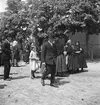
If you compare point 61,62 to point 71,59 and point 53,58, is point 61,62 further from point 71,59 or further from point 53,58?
point 53,58

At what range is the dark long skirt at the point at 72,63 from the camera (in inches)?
426

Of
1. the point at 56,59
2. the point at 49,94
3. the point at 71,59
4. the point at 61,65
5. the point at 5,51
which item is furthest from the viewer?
the point at 71,59

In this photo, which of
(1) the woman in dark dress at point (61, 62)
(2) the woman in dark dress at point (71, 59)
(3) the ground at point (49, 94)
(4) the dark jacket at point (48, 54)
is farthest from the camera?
(2) the woman in dark dress at point (71, 59)

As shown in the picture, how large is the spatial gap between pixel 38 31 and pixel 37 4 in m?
2.47

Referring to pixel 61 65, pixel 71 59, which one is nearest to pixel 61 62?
pixel 61 65

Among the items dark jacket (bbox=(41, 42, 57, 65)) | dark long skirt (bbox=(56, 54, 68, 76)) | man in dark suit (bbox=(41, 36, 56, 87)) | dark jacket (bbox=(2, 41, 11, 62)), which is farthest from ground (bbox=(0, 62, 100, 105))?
dark long skirt (bbox=(56, 54, 68, 76))

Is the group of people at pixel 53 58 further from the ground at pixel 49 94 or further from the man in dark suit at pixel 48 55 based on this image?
the ground at pixel 49 94

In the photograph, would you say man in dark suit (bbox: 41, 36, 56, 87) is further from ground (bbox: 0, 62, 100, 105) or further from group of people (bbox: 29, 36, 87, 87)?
ground (bbox: 0, 62, 100, 105)

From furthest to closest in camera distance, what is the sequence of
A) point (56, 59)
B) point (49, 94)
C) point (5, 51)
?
point (5, 51) < point (56, 59) < point (49, 94)

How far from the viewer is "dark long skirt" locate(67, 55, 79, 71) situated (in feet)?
35.5

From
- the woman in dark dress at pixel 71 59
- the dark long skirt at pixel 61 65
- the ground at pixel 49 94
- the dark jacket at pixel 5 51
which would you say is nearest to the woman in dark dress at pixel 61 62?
the dark long skirt at pixel 61 65

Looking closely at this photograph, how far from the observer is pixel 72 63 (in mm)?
10984

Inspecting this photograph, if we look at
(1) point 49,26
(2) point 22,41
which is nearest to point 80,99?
(1) point 49,26

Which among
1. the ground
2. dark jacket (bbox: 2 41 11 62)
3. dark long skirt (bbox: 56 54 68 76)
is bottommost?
the ground
